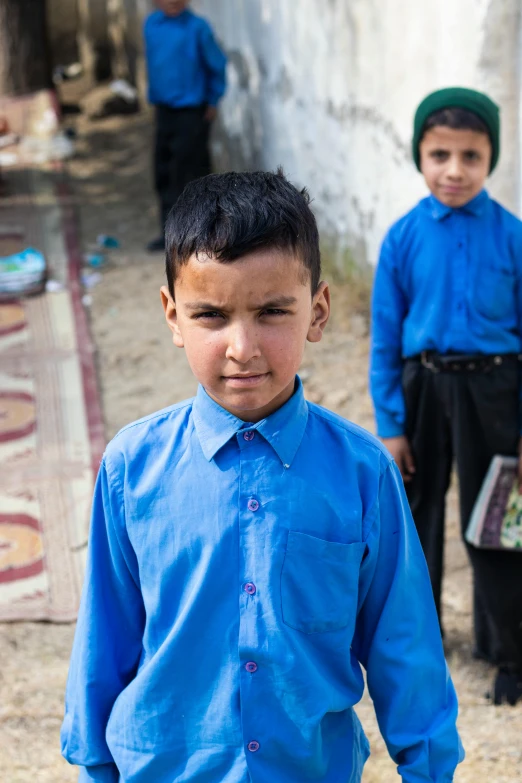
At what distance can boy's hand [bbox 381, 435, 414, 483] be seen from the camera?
288 cm

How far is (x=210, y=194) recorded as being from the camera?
4.92 ft

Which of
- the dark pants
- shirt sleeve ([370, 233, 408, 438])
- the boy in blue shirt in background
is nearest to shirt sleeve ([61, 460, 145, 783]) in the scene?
shirt sleeve ([370, 233, 408, 438])

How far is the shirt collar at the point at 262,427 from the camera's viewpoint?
4.98 feet

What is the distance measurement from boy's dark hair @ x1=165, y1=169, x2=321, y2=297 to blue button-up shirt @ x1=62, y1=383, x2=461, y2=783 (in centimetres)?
23

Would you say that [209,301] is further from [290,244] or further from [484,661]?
[484,661]

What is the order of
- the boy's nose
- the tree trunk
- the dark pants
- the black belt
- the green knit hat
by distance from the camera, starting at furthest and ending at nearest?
the tree trunk < the dark pants < the black belt < the green knit hat < the boy's nose

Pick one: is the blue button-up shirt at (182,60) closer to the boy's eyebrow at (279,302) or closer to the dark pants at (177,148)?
the dark pants at (177,148)

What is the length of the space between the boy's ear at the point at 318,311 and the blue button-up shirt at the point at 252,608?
10cm

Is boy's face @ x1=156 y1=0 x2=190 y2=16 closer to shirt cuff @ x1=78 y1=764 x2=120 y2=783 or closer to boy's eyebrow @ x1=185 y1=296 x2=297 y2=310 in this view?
boy's eyebrow @ x1=185 y1=296 x2=297 y2=310

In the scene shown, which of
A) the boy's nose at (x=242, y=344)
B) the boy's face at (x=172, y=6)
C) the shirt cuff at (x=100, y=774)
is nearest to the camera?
the boy's nose at (x=242, y=344)

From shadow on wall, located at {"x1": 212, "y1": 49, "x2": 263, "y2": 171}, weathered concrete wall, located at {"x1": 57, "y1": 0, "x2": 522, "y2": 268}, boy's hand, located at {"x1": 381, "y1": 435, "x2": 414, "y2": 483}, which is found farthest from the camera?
shadow on wall, located at {"x1": 212, "y1": 49, "x2": 263, "y2": 171}

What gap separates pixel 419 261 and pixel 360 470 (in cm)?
133

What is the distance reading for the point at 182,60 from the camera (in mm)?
6516

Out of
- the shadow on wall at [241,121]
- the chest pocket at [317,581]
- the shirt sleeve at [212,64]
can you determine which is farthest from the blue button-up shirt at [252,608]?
the shadow on wall at [241,121]
